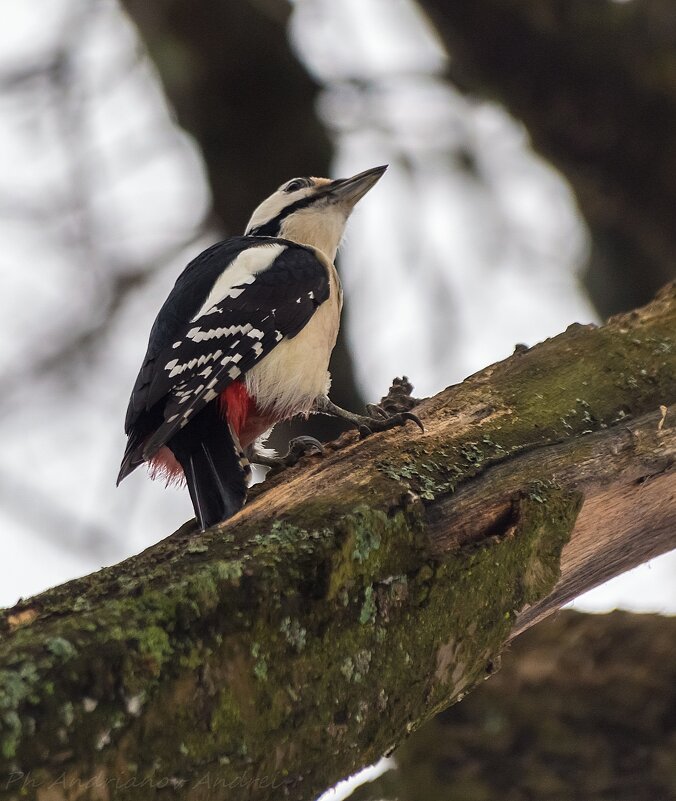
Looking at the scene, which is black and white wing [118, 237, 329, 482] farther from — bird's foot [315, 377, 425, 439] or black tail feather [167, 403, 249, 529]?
bird's foot [315, 377, 425, 439]

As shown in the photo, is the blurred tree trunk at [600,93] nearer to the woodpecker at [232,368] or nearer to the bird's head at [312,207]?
the bird's head at [312,207]

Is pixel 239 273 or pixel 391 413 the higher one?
pixel 239 273

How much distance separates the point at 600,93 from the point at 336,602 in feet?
9.99

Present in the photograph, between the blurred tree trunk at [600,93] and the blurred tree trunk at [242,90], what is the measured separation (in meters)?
0.71

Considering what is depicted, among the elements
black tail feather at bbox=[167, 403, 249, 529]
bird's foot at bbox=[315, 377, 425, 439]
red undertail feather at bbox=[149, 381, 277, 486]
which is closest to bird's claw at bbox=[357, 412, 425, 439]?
bird's foot at bbox=[315, 377, 425, 439]

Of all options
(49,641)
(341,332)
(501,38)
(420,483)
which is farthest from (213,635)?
(501,38)

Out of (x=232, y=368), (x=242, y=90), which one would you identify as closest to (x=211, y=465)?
(x=232, y=368)

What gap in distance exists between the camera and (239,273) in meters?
3.86

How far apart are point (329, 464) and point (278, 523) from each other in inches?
17.9

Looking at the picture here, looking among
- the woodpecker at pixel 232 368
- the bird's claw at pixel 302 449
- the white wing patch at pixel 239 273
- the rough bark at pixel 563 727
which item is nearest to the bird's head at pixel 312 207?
the woodpecker at pixel 232 368

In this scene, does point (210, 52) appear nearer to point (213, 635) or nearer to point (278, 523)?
point (278, 523)

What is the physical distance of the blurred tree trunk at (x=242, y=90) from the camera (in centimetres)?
455

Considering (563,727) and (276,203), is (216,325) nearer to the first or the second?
(276,203)

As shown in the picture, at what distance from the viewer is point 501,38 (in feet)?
14.7
